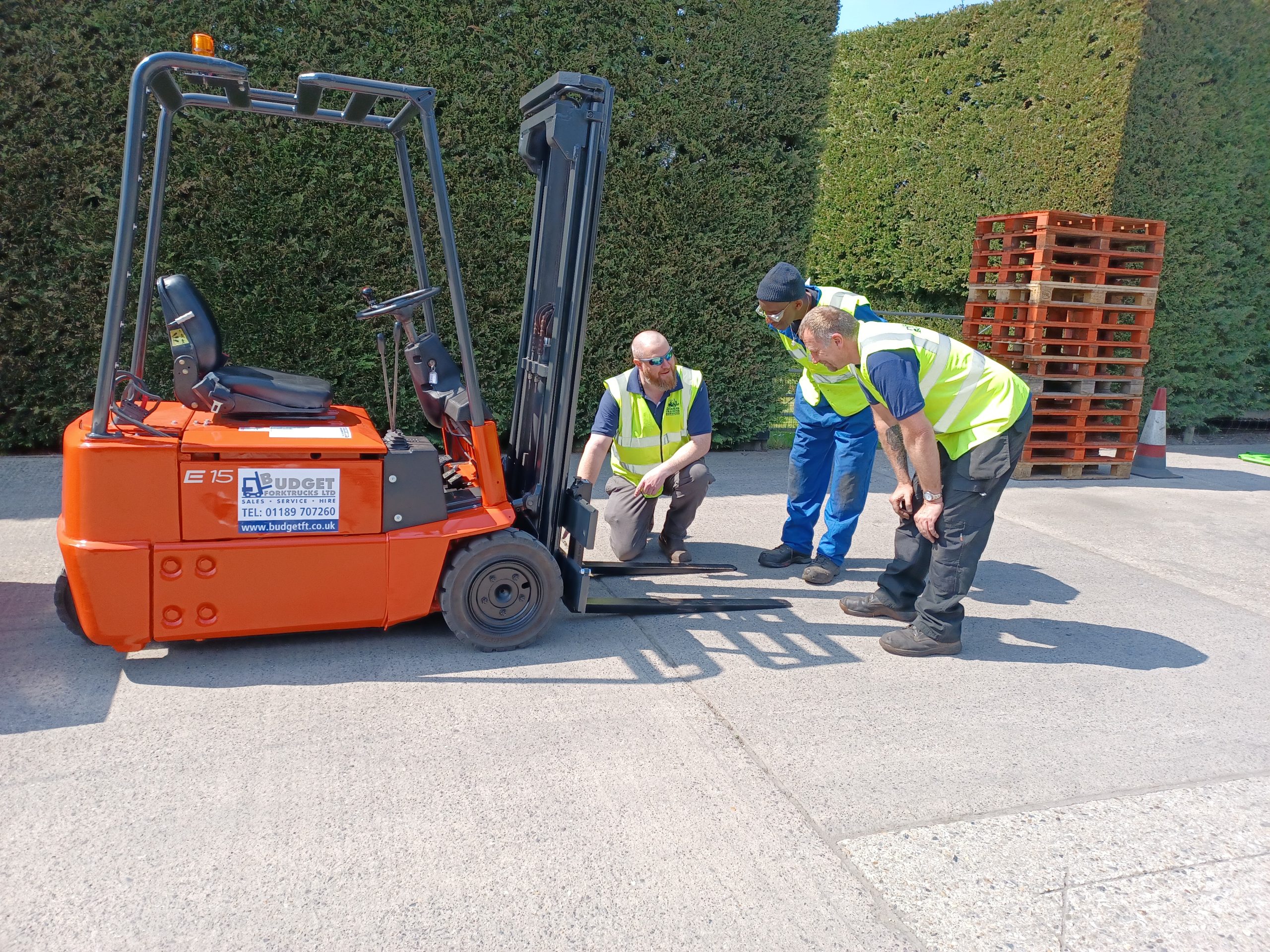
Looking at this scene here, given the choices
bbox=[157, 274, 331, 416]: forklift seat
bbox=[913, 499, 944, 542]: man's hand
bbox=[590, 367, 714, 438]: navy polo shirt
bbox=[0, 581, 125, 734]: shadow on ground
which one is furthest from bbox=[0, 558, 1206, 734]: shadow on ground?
bbox=[157, 274, 331, 416]: forklift seat

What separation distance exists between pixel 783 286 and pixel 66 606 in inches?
143

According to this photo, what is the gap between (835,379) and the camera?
204 inches

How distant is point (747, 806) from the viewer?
297 cm

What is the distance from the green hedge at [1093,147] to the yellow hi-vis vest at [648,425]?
6.93 metres

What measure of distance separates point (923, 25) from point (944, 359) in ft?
29.6

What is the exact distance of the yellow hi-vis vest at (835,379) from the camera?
5020 millimetres

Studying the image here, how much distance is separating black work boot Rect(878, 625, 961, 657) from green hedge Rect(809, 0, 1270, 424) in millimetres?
7482

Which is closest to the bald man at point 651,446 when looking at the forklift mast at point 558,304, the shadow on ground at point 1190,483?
the forklift mast at point 558,304

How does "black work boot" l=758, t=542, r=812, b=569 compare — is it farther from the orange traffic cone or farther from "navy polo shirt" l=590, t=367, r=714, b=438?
the orange traffic cone

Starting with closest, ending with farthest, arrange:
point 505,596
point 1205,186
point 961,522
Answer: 1. point 505,596
2. point 961,522
3. point 1205,186

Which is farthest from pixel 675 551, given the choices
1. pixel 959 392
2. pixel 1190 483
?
pixel 1190 483

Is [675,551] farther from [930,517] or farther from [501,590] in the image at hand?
[930,517]

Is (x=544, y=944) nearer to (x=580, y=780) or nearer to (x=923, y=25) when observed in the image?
(x=580, y=780)

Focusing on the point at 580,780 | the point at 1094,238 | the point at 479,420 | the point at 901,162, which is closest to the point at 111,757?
the point at 580,780
